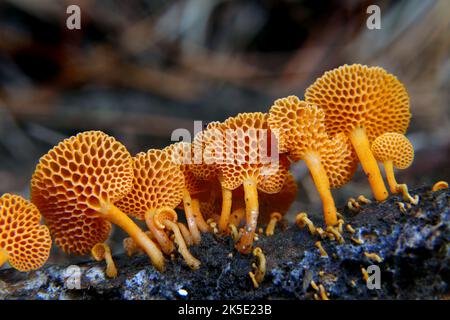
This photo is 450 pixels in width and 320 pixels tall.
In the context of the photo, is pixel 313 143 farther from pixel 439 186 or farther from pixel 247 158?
pixel 439 186

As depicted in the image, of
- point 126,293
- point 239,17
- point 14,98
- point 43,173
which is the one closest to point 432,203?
point 126,293

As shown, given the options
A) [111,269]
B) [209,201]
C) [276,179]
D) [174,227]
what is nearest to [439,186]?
[276,179]

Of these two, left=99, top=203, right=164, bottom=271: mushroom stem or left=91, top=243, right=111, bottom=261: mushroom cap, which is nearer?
left=99, top=203, right=164, bottom=271: mushroom stem

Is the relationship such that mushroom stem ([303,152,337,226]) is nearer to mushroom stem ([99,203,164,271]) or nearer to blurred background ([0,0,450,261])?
mushroom stem ([99,203,164,271])

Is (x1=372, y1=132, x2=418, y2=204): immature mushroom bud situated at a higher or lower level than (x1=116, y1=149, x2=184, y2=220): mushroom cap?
higher

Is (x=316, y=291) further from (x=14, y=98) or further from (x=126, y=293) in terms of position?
(x=14, y=98)

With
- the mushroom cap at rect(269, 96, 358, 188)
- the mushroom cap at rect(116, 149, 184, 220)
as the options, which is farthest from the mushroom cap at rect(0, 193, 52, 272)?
the mushroom cap at rect(269, 96, 358, 188)
